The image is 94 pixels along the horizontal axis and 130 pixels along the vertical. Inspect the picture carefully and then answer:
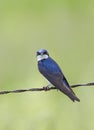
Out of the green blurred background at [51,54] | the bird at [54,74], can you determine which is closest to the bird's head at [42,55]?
the bird at [54,74]

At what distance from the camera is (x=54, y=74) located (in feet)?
31.3

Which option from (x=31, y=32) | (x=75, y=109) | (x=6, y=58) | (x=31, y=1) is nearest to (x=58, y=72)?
(x=75, y=109)

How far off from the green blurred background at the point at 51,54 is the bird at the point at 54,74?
3215mm

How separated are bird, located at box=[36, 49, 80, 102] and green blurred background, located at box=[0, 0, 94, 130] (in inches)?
127

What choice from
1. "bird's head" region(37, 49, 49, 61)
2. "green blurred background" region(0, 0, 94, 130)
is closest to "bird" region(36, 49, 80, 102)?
"bird's head" region(37, 49, 49, 61)

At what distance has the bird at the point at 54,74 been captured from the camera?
9.05 meters

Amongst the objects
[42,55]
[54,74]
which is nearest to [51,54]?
[42,55]

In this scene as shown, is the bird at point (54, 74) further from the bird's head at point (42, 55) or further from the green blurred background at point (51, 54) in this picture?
the green blurred background at point (51, 54)

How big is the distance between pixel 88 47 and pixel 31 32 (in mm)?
1036

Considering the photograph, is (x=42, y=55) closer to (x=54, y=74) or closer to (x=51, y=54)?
(x=54, y=74)

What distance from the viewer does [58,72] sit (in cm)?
951

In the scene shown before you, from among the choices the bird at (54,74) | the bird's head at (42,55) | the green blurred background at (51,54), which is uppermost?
the bird's head at (42,55)

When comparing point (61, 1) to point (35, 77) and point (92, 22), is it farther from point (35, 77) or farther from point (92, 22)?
point (35, 77)

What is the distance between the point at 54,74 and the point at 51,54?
17.5ft
